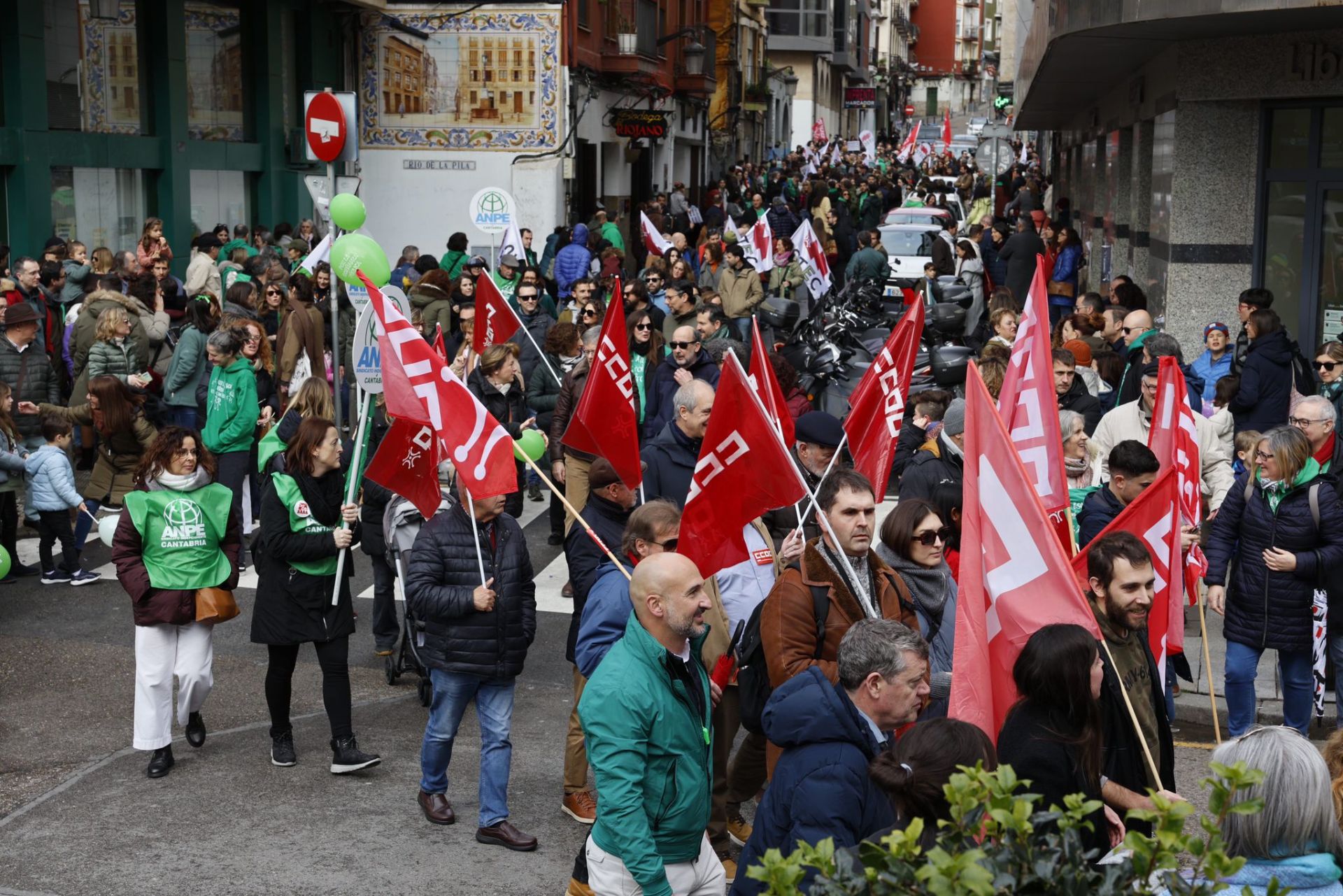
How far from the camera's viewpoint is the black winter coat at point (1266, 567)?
7.17m

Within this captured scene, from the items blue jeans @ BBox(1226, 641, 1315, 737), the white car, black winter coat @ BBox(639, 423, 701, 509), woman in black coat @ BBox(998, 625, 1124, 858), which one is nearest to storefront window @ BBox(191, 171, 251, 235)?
the white car

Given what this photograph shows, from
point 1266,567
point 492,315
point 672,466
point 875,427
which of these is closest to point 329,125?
point 492,315

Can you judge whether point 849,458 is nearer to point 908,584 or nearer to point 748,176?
point 908,584

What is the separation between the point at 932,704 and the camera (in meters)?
5.70

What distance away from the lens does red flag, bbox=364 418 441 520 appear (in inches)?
281

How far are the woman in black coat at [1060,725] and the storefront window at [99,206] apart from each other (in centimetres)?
1657

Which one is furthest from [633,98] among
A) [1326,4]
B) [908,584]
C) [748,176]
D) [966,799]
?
[966,799]

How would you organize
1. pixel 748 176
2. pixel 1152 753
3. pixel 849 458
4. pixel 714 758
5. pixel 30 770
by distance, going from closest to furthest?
pixel 1152 753, pixel 714 758, pixel 30 770, pixel 849 458, pixel 748 176

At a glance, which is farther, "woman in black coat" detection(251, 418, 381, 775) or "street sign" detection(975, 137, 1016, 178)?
"street sign" detection(975, 137, 1016, 178)

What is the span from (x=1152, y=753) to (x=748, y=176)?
3748 centimetres

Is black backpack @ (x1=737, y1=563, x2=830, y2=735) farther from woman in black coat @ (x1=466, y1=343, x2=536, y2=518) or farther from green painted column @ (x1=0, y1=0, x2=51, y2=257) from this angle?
green painted column @ (x1=0, y1=0, x2=51, y2=257)

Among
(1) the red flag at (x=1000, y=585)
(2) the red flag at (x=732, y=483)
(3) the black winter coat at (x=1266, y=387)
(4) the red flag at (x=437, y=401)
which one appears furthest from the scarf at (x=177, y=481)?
(3) the black winter coat at (x=1266, y=387)

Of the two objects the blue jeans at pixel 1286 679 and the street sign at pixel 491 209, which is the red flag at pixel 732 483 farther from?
the street sign at pixel 491 209

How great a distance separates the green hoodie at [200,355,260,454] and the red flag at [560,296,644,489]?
10.8 feet
